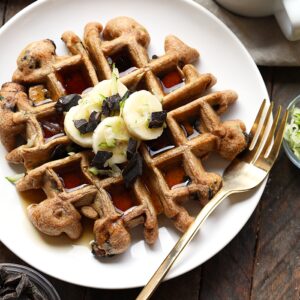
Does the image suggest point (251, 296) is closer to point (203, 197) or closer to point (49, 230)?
point (203, 197)

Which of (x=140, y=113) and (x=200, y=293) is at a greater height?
(x=140, y=113)

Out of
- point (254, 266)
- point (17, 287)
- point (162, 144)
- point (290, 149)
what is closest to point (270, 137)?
point (290, 149)

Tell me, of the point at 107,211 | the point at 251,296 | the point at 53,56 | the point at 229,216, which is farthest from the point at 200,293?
the point at 53,56

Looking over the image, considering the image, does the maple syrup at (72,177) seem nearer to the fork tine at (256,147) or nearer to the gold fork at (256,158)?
the gold fork at (256,158)

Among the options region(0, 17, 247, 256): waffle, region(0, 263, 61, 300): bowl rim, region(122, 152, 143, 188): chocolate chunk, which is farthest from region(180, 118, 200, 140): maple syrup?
region(0, 263, 61, 300): bowl rim

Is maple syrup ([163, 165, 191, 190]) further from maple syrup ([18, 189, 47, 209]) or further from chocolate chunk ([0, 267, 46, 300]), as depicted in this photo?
chocolate chunk ([0, 267, 46, 300])

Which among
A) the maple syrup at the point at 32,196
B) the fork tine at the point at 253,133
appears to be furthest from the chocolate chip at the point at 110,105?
the fork tine at the point at 253,133

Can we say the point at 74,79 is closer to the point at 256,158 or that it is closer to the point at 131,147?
the point at 131,147
